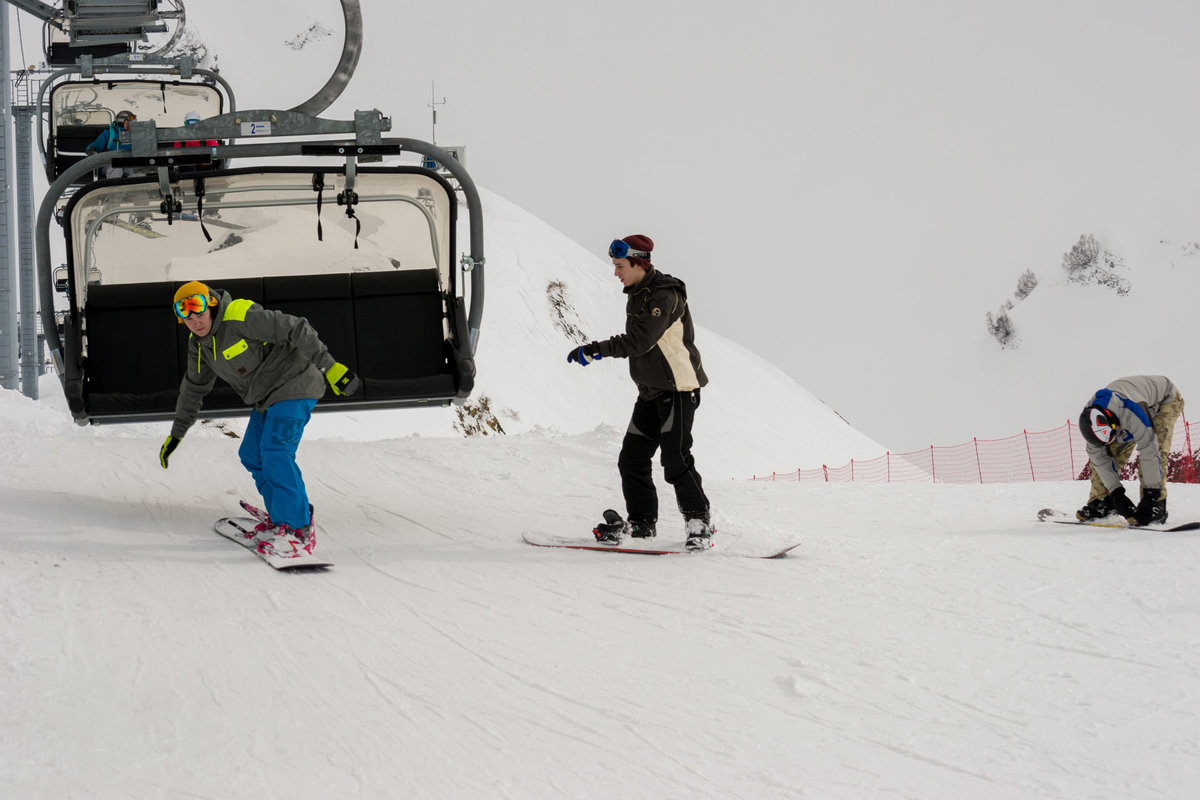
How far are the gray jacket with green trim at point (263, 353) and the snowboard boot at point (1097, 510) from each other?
5.35 meters

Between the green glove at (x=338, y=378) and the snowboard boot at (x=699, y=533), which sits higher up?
the green glove at (x=338, y=378)

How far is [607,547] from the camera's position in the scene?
19.0ft

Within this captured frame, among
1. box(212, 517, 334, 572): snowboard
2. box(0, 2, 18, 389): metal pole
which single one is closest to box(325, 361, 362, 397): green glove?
box(212, 517, 334, 572): snowboard

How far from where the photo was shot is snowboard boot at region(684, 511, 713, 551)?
570 centimetres

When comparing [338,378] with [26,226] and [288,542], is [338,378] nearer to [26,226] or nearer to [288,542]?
[288,542]

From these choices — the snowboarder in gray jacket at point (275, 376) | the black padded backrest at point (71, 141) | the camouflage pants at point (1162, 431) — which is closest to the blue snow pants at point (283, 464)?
the snowboarder in gray jacket at point (275, 376)

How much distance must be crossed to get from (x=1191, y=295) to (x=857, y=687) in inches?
2821

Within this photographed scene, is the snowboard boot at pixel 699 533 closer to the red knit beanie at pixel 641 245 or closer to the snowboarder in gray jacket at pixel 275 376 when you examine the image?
the red knit beanie at pixel 641 245

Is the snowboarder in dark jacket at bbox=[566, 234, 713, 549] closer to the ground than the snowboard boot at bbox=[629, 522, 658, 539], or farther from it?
farther from it

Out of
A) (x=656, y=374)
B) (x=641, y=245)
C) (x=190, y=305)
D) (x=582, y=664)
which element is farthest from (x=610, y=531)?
(x=190, y=305)

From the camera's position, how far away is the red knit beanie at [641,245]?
17.8 feet

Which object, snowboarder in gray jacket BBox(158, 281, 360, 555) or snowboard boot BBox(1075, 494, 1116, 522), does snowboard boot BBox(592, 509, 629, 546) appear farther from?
snowboard boot BBox(1075, 494, 1116, 522)

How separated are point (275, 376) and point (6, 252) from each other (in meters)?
12.5

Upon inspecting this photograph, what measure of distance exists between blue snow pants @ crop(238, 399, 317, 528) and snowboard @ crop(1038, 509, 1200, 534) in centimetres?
523
